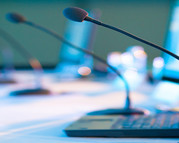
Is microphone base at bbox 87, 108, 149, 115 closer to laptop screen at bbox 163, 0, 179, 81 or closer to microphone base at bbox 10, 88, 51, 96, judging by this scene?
laptop screen at bbox 163, 0, 179, 81

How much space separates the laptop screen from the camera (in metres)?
1.06

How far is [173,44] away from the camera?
3.60ft

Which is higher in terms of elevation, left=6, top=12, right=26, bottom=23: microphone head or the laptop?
left=6, top=12, right=26, bottom=23: microphone head

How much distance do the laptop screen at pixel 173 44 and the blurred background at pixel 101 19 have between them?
3.45 m

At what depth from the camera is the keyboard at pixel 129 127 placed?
76cm

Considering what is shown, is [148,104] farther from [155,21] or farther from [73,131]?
[155,21]

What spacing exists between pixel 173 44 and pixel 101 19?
4052 mm

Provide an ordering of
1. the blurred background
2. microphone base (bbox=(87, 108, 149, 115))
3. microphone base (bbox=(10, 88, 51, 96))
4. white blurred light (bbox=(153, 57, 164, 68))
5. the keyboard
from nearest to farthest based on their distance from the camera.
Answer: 1. the keyboard
2. microphone base (bbox=(87, 108, 149, 115))
3. white blurred light (bbox=(153, 57, 164, 68))
4. microphone base (bbox=(10, 88, 51, 96))
5. the blurred background

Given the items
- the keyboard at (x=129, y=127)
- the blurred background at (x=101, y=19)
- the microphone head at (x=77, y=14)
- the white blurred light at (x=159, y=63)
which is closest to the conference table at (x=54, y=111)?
the keyboard at (x=129, y=127)

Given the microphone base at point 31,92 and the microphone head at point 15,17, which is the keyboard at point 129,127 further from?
the microphone base at point 31,92

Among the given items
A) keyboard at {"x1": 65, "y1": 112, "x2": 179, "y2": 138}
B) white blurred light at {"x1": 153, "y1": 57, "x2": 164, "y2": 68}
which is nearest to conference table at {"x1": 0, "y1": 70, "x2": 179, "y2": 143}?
keyboard at {"x1": 65, "y1": 112, "x2": 179, "y2": 138}

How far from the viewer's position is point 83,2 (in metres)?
5.31

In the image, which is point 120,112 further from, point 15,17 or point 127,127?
point 15,17

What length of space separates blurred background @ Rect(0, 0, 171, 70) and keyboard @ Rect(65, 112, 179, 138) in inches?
150
